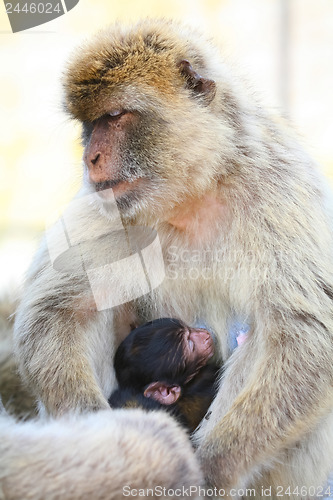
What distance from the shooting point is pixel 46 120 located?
1.60m

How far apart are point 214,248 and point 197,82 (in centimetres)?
49

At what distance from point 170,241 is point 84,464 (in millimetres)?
791

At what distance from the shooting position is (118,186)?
185 centimetres

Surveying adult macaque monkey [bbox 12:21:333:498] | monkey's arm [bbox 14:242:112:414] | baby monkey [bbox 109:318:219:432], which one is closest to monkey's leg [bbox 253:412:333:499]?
adult macaque monkey [bbox 12:21:333:498]

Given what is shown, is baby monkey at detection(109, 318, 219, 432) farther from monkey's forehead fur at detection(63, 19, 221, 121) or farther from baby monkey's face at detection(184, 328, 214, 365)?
monkey's forehead fur at detection(63, 19, 221, 121)

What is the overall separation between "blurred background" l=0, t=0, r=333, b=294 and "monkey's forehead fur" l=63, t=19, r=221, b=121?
0.20ft

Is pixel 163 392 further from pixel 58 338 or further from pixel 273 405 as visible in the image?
pixel 58 338

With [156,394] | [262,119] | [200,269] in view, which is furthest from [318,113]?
[156,394]

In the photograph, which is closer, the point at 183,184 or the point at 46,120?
the point at 46,120

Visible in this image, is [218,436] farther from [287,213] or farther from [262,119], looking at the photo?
[262,119]

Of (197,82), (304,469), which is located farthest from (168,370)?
(197,82)

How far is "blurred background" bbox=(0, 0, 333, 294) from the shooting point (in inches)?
60.6

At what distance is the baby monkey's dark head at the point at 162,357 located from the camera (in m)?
1.72

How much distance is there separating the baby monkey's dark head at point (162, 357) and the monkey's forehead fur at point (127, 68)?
64cm
